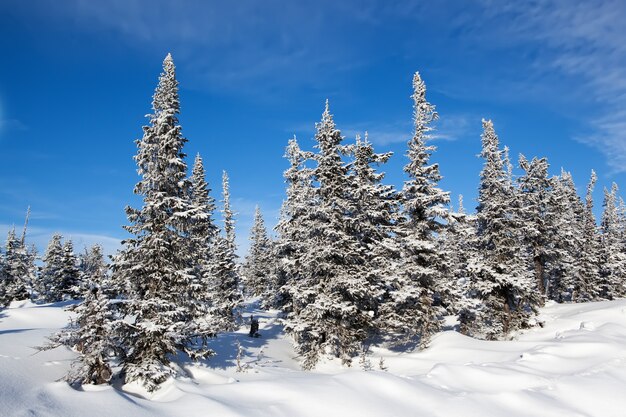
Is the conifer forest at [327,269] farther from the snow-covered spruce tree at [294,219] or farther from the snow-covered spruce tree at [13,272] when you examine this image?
the snow-covered spruce tree at [13,272]

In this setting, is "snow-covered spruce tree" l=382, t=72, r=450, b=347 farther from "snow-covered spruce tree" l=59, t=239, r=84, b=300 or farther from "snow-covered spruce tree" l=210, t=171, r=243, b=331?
"snow-covered spruce tree" l=59, t=239, r=84, b=300

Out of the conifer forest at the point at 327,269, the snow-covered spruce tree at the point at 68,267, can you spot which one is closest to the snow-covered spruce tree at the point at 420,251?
the conifer forest at the point at 327,269

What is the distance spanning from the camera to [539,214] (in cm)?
3844

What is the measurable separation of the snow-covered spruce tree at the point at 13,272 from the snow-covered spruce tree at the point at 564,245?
224 ft

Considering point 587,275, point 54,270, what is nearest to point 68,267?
point 54,270

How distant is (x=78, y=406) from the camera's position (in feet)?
33.3

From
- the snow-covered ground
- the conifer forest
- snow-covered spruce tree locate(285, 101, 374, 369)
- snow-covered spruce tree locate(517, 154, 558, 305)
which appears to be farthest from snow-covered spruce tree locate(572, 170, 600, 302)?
snow-covered spruce tree locate(285, 101, 374, 369)

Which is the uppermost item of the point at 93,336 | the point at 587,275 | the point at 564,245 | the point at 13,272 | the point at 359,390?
the point at 564,245

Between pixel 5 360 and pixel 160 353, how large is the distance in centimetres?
474

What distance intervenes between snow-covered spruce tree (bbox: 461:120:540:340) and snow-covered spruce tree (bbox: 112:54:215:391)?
18.5 meters

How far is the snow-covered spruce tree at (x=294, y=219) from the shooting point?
80.7 ft

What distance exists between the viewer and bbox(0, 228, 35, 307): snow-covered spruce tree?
58.3 metres

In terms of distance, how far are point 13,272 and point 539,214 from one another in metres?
68.3

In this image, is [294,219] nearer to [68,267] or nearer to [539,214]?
[539,214]
